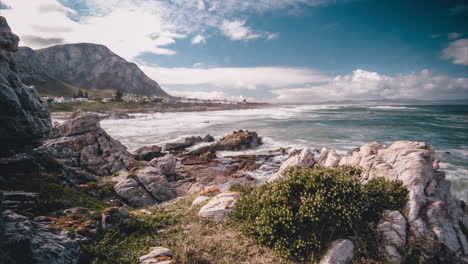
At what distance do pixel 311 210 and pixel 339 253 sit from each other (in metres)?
1.30

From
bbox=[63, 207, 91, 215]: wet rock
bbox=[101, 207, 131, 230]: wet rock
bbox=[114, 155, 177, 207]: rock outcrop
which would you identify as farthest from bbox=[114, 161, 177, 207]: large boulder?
bbox=[101, 207, 131, 230]: wet rock

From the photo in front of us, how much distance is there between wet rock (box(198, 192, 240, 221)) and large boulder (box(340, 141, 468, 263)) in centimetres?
543

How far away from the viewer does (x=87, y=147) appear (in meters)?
18.5

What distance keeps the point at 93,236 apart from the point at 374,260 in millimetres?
7911

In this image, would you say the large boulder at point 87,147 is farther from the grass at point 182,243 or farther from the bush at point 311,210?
the bush at point 311,210

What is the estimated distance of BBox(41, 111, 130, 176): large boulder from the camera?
17438 millimetres

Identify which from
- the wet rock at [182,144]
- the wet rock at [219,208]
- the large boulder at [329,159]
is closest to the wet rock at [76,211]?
the wet rock at [219,208]

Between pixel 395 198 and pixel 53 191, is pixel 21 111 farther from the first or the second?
pixel 395 198

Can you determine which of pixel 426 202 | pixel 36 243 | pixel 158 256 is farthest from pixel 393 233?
pixel 36 243

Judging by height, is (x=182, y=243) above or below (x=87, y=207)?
below

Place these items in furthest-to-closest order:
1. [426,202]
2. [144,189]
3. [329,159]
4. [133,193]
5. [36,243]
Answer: [329,159], [144,189], [133,193], [426,202], [36,243]

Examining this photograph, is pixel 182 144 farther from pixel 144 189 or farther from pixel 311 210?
pixel 311 210

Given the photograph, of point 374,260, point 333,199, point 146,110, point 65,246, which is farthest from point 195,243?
point 146,110

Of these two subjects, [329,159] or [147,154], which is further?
[147,154]
